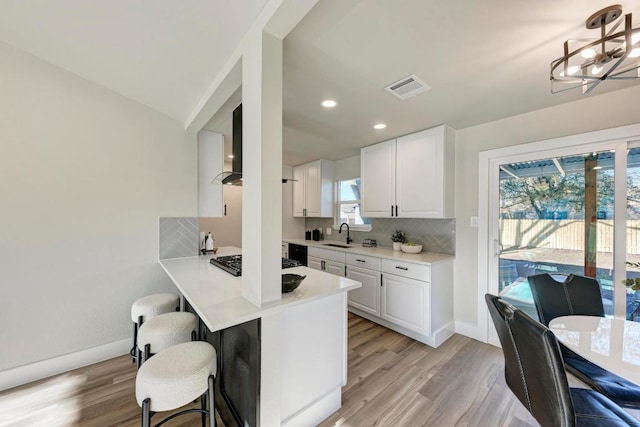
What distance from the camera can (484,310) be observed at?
2.71 metres

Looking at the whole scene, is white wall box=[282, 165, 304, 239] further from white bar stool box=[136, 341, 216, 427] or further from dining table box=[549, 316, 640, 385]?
dining table box=[549, 316, 640, 385]

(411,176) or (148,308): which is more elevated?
(411,176)

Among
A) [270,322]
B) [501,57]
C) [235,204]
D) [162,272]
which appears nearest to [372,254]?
[270,322]

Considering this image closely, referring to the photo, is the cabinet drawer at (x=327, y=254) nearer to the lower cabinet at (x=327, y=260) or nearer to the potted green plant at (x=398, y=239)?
the lower cabinet at (x=327, y=260)

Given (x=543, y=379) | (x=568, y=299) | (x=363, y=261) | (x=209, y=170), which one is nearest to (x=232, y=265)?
(x=209, y=170)

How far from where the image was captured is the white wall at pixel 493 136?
6.55 ft

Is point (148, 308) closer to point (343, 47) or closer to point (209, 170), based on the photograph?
point (209, 170)

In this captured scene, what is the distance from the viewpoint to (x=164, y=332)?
1.60 m

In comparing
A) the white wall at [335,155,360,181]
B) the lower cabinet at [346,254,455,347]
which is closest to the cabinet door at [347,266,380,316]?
the lower cabinet at [346,254,455,347]

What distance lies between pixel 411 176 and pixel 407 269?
1112 mm

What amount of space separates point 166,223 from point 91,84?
1.42 meters

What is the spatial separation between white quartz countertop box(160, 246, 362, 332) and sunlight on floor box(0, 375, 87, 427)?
1054 mm

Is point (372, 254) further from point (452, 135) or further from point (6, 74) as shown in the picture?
point (6, 74)

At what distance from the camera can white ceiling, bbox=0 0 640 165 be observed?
4.18ft
